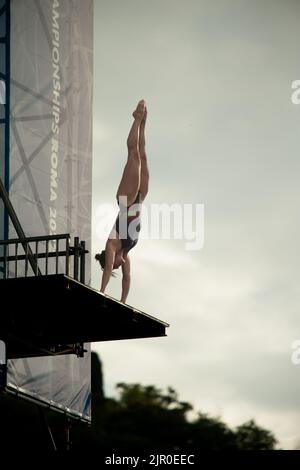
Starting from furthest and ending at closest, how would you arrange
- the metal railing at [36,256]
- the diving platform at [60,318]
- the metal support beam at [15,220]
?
the metal support beam at [15,220], the metal railing at [36,256], the diving platform at [60,318]

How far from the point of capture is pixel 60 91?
73.5 ft

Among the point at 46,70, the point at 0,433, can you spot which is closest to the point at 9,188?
the point at 46,70

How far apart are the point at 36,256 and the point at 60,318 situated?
0.84 meters

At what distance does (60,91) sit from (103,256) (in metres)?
3.54

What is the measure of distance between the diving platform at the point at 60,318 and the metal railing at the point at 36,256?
0.37 m

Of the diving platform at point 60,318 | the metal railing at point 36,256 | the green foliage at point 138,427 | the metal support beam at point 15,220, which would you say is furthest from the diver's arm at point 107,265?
the green foliage at point 138,427

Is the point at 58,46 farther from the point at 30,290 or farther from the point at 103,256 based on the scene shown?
the point at 30,290

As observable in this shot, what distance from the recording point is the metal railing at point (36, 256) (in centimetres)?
1834

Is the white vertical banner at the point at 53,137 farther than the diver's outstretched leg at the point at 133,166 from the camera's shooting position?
Yes

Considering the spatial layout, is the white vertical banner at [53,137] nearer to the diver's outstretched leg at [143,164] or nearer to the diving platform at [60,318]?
the diving platform at [60,318]

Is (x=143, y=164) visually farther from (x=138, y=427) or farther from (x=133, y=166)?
(x=138, y=427)

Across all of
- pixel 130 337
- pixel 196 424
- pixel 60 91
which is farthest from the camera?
pixel 196 424

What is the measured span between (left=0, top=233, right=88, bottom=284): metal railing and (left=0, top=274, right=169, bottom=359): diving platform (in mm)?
375

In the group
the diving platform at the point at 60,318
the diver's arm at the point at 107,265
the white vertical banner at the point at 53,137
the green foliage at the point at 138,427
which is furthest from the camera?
the green foliage at the point at 138,427
